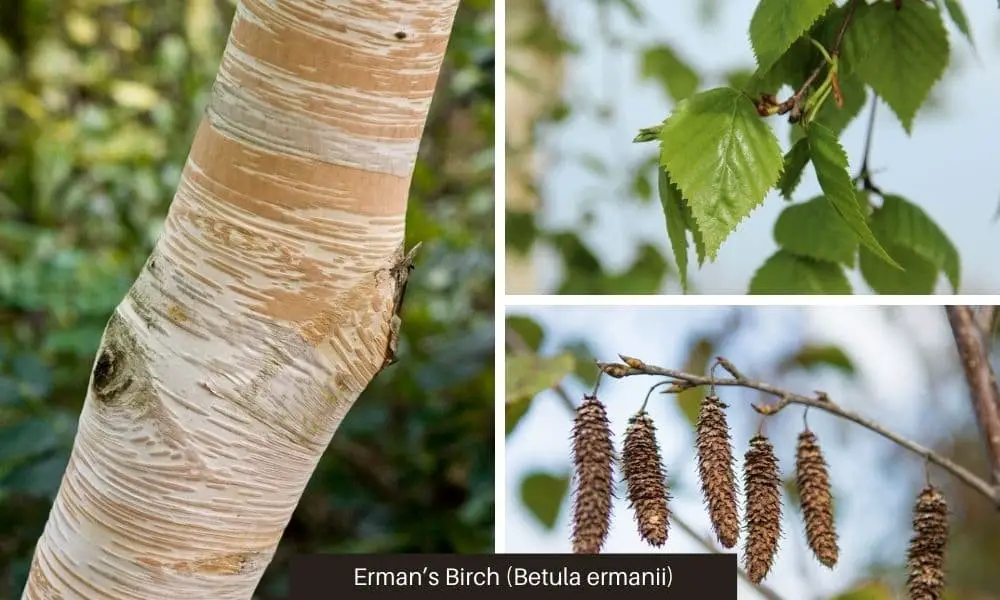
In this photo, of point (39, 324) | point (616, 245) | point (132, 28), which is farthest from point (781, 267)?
point (132, 28)

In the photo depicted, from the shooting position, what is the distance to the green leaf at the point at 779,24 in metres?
0.34

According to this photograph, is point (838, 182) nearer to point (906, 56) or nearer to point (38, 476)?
point (906, 56)

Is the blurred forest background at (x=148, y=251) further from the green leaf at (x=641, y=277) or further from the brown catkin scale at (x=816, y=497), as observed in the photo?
the brown catkin scale at (x=816, y=497)

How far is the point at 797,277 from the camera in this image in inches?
18.4

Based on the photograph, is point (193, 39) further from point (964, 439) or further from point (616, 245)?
point (964, 439)

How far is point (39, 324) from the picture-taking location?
1099mm

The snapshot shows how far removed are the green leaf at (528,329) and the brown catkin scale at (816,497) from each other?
0.42ft

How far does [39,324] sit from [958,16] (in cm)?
98

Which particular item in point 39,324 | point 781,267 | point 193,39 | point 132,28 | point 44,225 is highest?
point 132,28

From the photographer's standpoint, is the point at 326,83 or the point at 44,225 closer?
the point at 326,83

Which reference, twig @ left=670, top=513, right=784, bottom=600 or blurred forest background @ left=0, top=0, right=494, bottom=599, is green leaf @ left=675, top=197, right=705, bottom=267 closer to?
twig @ left=670, top=513, right=784, bottom=600

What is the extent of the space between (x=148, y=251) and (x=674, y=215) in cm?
78

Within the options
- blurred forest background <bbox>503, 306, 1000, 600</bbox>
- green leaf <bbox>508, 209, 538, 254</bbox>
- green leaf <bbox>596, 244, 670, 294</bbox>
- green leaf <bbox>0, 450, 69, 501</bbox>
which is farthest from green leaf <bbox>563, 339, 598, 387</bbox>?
green leaf <bbox>0, 450, 69, 501</bbox>

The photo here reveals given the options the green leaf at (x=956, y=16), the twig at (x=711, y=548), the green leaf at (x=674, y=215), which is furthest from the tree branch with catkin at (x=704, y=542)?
the green leaf at (x=956, y=16)
